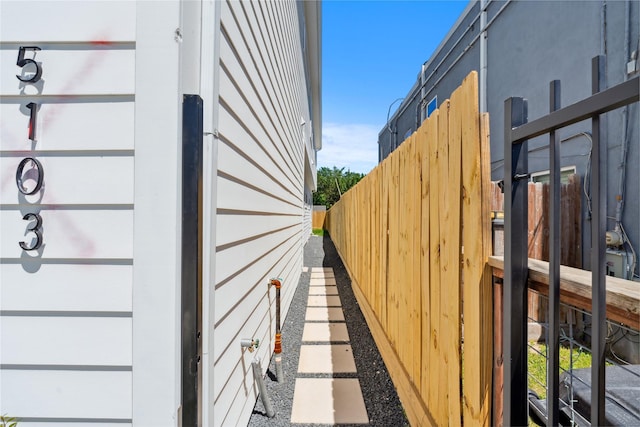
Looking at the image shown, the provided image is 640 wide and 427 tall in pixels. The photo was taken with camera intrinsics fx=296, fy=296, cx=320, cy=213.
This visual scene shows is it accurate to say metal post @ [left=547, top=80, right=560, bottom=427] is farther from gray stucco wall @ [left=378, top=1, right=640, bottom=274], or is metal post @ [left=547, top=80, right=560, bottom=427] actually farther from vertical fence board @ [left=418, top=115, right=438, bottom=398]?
gray stucco wall @ [left=378, top=1, right=640, bottom=274]

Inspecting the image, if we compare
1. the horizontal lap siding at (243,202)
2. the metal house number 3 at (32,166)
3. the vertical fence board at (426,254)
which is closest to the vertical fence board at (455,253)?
the vertical fence board at (426,254)

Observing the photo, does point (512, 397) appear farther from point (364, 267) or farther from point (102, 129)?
point (364, 267)

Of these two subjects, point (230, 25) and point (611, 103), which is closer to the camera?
point (611, 103)

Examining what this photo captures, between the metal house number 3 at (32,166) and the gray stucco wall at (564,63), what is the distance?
2.68m

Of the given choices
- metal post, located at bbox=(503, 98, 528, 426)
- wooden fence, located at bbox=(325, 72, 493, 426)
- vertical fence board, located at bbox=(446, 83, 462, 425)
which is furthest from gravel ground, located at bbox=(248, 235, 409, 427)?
metal post, located at bbox=(503, 98, 528, 426)

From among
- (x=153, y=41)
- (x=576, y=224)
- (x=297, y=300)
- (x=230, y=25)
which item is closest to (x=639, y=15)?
(x=576, y=224)

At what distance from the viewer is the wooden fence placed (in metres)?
1.18

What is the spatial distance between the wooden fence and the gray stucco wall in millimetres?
904

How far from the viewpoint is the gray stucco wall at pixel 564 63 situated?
3.19 m

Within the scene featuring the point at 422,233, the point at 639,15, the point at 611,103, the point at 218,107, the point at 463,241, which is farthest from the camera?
the point at 639,15

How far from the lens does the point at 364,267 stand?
399cm

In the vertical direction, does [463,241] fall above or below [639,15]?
below

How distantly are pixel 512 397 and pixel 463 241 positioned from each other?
0.59 meters

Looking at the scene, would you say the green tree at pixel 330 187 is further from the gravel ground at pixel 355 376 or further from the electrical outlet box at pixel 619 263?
the electrical outlet box at pixel 619 263
